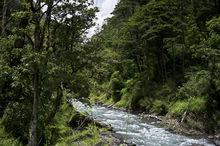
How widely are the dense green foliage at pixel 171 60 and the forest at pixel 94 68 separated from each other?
86mm

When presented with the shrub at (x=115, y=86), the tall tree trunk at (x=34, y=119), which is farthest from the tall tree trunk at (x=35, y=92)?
the shrub at (x=115, y=86)

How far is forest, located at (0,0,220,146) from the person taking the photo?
10953 mm

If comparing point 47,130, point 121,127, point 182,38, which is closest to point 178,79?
point 182,38

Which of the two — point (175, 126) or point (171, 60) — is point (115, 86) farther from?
point (175, 126)

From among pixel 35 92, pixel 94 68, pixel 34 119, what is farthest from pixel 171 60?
pixel 34 119

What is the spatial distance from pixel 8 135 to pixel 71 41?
353 cm

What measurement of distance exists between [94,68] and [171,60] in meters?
30.8

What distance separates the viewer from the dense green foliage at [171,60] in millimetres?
26828

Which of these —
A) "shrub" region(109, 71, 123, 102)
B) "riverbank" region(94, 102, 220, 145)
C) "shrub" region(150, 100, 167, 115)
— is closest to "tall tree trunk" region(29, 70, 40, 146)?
"riverbank" region(94, 102, 220, 145)

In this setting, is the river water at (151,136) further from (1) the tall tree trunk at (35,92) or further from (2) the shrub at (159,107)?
(1) the tall tree trunk at (35,92)

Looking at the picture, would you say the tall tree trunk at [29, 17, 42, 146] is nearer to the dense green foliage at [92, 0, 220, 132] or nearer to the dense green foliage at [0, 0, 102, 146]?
the dense green foliage at [0, 0, 102, 146]

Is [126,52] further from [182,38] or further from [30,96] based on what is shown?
[30,96]

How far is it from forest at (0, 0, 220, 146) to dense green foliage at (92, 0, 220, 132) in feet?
0.28

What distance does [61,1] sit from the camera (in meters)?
11.5
